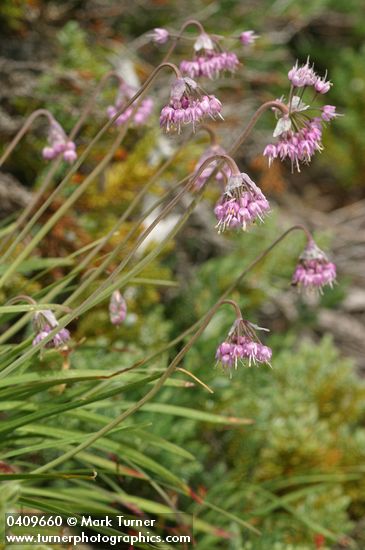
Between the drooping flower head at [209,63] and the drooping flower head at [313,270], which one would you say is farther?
the drooping flower head at [209,63]

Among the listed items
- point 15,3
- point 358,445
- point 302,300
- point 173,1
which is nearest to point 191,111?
point 358,445

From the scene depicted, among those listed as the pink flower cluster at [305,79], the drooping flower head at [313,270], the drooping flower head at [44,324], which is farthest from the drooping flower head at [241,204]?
the drooping flower head at [44,324]

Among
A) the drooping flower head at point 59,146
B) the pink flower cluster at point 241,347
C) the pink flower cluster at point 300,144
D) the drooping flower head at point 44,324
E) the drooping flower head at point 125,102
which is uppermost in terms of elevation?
the drooping flower head at point 125,102

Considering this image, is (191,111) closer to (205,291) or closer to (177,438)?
(177,438)

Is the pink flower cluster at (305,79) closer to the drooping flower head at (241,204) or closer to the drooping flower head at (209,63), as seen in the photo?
the drooping flower head at (241,204)

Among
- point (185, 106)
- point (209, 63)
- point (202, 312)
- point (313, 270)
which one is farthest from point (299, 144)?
point (202, 312)

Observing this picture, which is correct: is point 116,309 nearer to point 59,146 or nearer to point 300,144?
point 59,146

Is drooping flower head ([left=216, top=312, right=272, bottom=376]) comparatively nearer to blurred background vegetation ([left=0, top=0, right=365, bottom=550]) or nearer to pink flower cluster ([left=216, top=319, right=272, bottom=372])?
pink flower cluster ([left=216, top=319, right=272, bottom=372])
